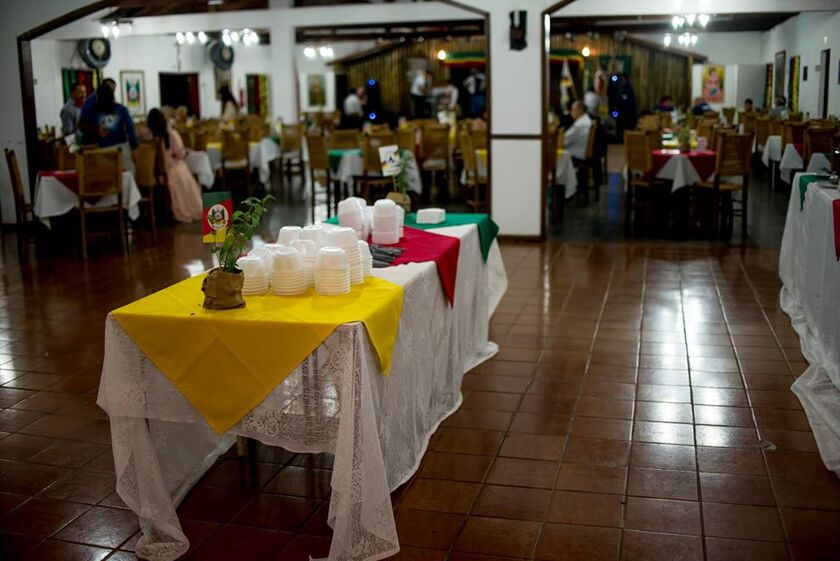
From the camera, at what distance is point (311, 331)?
9.32 ft

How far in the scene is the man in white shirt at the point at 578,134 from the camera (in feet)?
36.7

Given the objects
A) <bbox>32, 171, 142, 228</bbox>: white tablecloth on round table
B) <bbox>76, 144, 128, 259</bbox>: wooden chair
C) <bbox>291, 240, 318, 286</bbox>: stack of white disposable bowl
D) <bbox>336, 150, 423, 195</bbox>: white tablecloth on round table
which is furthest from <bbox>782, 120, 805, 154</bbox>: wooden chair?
<bbox>32, 171, 142, 228</bbox>: white tablecloth on round table

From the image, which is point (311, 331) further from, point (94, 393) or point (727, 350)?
point (727, 350)

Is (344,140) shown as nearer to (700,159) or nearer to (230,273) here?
(700,159)

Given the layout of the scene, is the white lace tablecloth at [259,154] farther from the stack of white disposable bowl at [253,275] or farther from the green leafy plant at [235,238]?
the green leafy plant at [235,238]

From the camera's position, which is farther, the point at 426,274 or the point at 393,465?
the point at 426,274

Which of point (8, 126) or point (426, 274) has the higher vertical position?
point (8, 126)

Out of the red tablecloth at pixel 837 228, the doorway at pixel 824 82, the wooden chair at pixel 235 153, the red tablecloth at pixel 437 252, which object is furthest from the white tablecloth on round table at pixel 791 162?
the wooden chair at pixel 235 153

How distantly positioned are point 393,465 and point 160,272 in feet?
15.1

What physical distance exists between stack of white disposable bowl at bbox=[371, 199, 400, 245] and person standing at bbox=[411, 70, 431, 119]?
57.7ft

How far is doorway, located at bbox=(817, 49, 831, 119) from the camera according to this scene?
24.6 feet

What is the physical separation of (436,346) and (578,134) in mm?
7794

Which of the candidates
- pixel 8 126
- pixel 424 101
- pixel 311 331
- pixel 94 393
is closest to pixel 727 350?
pixel 311 331
